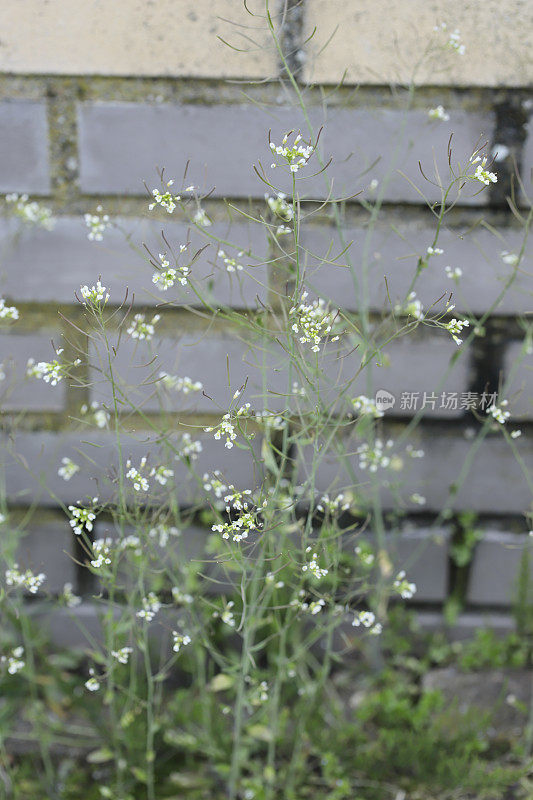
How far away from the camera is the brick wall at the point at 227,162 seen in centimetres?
133

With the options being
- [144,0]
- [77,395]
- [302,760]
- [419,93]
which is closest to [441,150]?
[419,93]

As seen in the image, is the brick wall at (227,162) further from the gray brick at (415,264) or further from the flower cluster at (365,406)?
the flower cluster at (365,406)

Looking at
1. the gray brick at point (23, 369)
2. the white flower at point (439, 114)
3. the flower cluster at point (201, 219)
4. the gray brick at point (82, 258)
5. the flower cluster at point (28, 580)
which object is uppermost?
the white flower at point (439, 114)

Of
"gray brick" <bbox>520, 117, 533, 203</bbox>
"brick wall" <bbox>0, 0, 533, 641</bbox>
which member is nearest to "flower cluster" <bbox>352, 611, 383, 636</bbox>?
"brick wall" <bbox>0, 0, 533, 641</bbox>

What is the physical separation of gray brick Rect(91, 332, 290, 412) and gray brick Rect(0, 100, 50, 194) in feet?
1.32

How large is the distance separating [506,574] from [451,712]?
0.35 m

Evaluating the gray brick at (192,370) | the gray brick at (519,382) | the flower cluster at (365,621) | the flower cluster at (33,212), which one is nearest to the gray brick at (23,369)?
the gray brick at (192,370)

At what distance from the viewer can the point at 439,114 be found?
4.10 feet

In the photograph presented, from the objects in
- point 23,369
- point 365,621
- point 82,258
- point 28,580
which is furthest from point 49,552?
point 365,621

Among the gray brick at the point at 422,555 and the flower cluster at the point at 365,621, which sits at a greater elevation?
the flower cluster at the point at 365,621

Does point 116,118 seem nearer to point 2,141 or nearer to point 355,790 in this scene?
point 2,141

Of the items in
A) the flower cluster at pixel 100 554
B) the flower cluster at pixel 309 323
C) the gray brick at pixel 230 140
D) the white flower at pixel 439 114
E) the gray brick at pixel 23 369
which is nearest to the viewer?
the flower cluster at pixel 309 323

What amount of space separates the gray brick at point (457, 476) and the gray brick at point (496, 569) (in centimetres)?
8

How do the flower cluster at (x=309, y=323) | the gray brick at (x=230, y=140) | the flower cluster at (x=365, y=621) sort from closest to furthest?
the flower cluster at (x=309, y=323) < the flower cluster at (x=365, y=621) < the gray brick at (x=230, y=140)
